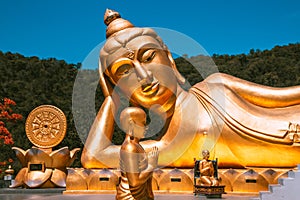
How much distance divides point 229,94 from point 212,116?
645mm

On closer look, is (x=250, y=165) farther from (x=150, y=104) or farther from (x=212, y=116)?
Result: (x=150, y=104)

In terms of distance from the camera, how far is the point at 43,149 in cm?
971

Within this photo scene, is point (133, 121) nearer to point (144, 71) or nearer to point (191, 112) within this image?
point (144, 71)

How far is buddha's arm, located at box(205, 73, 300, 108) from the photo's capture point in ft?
27.2

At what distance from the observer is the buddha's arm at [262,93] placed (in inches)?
326

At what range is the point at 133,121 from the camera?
14.3 feet

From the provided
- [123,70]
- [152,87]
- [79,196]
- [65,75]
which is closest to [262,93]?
[152,87]

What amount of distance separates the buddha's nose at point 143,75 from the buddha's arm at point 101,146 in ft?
3.14

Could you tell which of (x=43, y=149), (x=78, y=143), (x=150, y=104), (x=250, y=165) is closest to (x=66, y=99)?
(x=78, y=143)

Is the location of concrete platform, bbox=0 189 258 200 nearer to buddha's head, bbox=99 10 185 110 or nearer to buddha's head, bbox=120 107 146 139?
buddha's head, bbox=99 10 185 110

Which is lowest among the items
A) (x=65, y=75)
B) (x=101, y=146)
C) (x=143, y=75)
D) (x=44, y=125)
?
(x=101, y=146)

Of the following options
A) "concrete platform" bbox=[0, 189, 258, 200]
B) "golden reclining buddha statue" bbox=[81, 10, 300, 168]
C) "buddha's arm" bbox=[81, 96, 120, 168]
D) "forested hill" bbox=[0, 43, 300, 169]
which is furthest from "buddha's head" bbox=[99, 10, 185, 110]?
"forested hill" bbox=[0, 43, 300, 169]

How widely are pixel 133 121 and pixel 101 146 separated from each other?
13.2 ft

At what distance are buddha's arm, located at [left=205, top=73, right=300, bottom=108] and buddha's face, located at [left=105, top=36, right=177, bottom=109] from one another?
3.35 ft
